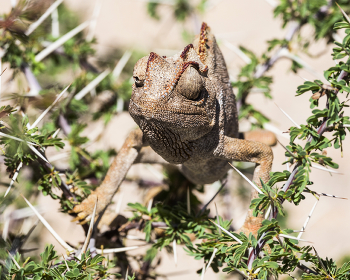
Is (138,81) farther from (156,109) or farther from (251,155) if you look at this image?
(251,155)

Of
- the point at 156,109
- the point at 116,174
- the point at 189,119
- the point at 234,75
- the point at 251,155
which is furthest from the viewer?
the point at 234,75

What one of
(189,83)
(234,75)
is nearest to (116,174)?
(189,83)

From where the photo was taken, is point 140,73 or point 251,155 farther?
point 251,155

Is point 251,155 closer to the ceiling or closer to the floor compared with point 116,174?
closer to the ceiling

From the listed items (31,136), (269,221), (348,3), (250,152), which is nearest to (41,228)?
(31,136)

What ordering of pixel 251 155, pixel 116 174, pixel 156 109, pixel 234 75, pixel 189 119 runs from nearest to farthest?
pixel 156 109, pixel 189 119, pixel 251 155, pixel 116 174, pixel 234 75

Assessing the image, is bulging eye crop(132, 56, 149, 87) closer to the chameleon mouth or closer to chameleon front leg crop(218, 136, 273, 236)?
the chameleon mouth

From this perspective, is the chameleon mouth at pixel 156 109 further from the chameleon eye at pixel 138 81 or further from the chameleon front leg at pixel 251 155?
the chameleon front leg at pixel 251 155

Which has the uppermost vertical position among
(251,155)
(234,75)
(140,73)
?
(140,73)

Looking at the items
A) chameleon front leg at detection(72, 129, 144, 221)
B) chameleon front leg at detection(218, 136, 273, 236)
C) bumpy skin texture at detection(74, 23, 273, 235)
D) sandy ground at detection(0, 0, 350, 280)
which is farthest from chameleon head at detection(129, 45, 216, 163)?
→ sandy ground at detection(0, 0, 350, 280)
